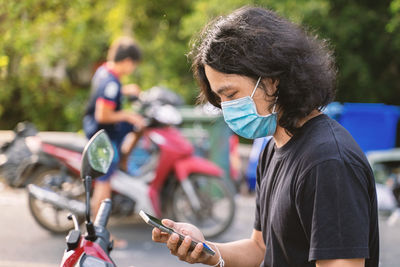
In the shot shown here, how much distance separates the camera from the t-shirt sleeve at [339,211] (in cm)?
142

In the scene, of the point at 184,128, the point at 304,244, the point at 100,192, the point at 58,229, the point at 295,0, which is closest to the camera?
the point at 304,244

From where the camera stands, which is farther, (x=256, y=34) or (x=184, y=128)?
(x=184, y=128)

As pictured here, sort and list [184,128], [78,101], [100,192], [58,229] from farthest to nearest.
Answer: [78,101] < [184,128] < [58,229] < [100,192]

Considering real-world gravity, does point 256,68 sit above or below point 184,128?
above

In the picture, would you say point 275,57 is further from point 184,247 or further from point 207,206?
point 207,206

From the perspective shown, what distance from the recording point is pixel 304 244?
5.16 ft

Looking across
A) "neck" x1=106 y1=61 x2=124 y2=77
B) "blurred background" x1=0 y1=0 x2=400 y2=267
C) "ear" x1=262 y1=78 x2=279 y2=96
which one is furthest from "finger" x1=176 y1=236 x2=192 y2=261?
"neck" x1=106 y1=61 x2=124 y2=77

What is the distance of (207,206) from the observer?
5426 mm

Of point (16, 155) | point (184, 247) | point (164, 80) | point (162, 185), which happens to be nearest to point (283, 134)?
point (184, 247)

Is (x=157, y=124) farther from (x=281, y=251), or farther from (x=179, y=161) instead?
(x=281, y=251)

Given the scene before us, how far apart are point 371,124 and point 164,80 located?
439 centimetres

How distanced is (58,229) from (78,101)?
22.7 feet

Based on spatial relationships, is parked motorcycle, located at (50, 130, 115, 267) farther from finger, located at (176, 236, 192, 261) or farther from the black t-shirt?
the black t-shirt

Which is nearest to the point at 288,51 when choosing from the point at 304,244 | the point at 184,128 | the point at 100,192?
the point at 304,244
